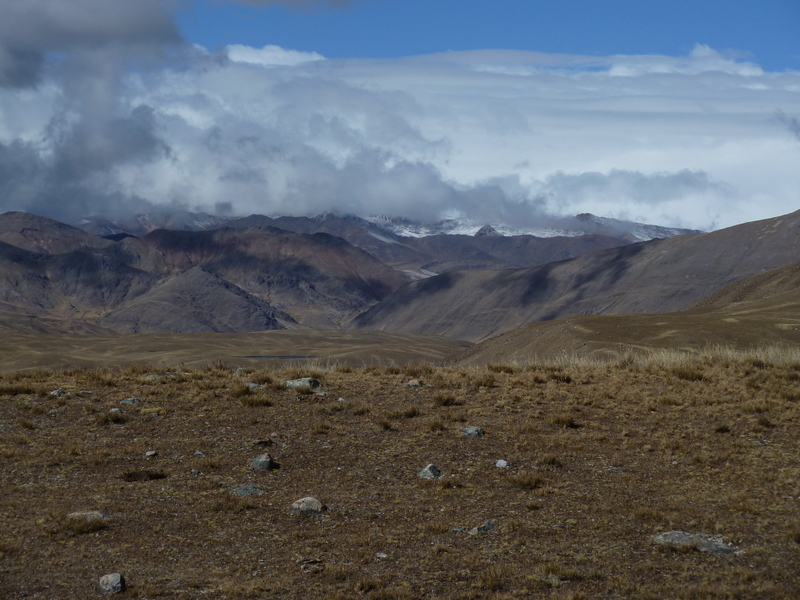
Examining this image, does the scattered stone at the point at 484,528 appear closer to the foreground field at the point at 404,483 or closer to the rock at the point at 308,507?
the foreground field at the point at 404,483

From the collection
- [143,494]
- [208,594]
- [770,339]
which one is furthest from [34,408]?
[770,339]

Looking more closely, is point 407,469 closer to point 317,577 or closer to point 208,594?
point 317,577

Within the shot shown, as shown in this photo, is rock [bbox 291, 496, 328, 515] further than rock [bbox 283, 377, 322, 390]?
No

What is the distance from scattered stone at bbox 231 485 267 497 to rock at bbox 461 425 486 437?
4029mm

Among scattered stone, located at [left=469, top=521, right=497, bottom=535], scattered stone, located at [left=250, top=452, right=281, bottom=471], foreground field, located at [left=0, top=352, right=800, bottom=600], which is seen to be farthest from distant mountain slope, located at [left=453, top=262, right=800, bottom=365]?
scattered stone, located at [left=469, top=521, right=497, bottom=535]

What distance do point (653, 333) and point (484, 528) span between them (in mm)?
62480

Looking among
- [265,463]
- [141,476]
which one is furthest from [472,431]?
[141,476]

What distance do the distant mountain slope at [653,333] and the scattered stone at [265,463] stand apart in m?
41.8

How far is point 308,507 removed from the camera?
1063cm

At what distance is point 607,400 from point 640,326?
59.5 meters

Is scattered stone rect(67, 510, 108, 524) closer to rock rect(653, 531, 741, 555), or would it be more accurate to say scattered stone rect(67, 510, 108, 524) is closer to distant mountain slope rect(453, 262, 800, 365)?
rock rect(653, 531, 741, 555)

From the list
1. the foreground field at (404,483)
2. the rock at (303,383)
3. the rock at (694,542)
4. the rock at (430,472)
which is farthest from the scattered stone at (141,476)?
the rock at (694,542)

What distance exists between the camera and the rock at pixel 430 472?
11.9 m

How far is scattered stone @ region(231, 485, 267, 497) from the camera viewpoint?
36.7ft
